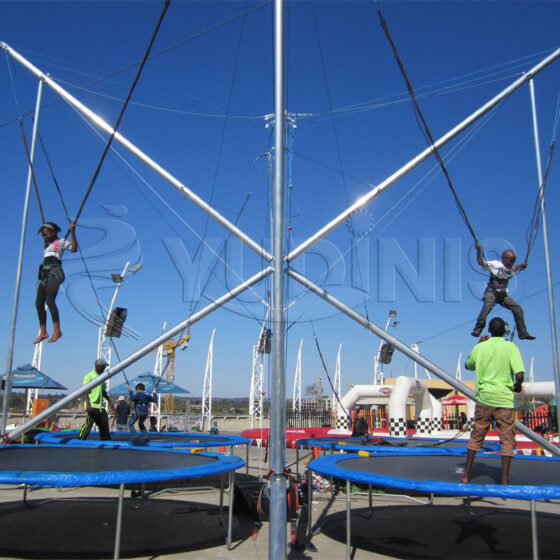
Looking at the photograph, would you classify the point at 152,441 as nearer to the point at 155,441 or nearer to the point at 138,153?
the point at 155,441

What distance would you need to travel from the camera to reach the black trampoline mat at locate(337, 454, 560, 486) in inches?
135

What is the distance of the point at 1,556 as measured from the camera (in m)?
3.15

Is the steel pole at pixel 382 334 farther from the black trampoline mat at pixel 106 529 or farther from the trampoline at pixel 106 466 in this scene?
the black trampoline mat at pixel 106 529

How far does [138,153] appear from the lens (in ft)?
15.3

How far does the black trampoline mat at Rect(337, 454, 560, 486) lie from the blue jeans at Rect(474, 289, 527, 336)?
1.10 m

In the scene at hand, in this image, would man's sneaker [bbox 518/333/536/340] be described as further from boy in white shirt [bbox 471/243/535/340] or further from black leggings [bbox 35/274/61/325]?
black leggings [bbox 35/274/61/325]

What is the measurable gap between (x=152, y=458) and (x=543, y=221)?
14.3 feet

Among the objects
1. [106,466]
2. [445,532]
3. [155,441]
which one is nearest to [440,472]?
[445,532]

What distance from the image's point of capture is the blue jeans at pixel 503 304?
450 cm

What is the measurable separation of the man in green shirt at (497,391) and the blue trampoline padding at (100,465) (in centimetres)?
159

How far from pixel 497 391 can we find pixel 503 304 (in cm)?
163

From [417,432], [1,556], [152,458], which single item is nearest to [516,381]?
[152,458]

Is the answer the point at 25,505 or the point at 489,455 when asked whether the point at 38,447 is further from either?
the point at 489,455

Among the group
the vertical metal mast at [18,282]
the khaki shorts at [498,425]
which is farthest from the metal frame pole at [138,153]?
the khaki shorts at [498,425]
